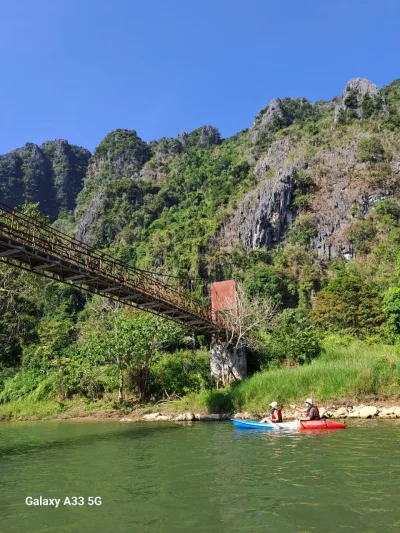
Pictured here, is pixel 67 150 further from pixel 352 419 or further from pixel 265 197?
pixel 352 419

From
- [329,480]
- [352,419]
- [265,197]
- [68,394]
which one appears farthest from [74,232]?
[329,480]

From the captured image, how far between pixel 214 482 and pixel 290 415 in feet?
31.7

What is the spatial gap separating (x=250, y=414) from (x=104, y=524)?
12297mm

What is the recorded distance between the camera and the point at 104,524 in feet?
20.9

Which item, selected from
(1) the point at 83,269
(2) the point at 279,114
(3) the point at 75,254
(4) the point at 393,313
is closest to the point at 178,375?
(3) the point at 75,254

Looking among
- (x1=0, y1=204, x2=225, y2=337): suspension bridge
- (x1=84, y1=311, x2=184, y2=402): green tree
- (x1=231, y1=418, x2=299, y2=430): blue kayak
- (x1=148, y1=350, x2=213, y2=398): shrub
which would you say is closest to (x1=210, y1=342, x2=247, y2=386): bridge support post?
(x1=148, y1=350, x2=213, y2=398): shrub

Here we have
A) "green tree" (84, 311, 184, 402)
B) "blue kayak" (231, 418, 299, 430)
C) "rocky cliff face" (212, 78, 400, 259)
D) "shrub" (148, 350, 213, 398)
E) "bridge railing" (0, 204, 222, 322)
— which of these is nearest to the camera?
"bridge railing" (0, 204, 222, 322)

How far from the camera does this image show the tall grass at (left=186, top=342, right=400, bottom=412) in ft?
58.3

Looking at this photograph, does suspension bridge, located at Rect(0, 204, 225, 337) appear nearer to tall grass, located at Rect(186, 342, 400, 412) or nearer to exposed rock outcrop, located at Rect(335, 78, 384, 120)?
tall grass, located at Rect(186, 342, 400, 412)

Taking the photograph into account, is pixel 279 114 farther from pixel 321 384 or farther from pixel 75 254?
pixel 75 254

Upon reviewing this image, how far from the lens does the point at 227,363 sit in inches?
904

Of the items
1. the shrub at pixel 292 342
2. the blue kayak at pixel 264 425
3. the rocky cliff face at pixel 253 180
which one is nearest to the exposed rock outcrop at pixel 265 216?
the rocky cliff face at pixel 253 180

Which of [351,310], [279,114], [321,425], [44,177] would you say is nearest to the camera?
[321,425]

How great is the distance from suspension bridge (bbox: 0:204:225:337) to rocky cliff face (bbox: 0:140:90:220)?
102m
